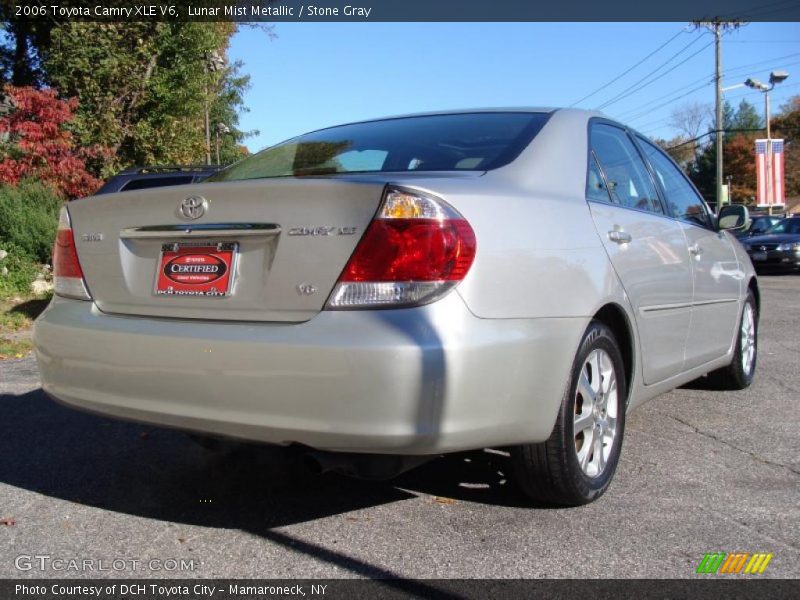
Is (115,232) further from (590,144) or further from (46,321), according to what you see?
(590,144)

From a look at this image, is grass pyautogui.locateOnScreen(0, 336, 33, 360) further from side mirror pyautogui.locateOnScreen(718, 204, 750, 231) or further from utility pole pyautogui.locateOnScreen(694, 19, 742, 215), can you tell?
utility pole pyautogui.locateOnScreen(694, 19, 742, 215)

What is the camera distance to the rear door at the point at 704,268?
165 inches

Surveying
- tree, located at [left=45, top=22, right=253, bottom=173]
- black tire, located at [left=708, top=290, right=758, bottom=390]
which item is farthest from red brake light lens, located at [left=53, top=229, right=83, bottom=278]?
tree, located at [left=45, top=22, right=253, bottom=173]

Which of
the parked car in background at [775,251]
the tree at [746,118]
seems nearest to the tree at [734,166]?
the tree at [746,118]

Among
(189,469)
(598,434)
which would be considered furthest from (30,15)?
(598,434)

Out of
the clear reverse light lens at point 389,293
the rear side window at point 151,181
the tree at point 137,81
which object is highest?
the tree at point 137,81

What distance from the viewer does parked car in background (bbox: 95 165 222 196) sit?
25.0 ft

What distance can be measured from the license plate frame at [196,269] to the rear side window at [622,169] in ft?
5.77

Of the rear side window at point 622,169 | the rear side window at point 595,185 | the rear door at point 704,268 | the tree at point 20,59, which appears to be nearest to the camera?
the rear side window at point 595,185

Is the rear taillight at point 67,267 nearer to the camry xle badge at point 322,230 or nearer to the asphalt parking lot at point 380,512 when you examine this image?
the asphalt parking lot at point 380,512

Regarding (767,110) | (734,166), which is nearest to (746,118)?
(734,166)

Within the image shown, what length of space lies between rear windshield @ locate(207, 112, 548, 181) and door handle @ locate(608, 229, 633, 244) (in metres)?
0.52

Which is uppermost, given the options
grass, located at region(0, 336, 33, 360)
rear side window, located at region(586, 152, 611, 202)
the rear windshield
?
the rear windshield

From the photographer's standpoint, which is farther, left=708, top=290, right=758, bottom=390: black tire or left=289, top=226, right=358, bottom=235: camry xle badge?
left=708, top=290, right=758, bottom=390: black tire
